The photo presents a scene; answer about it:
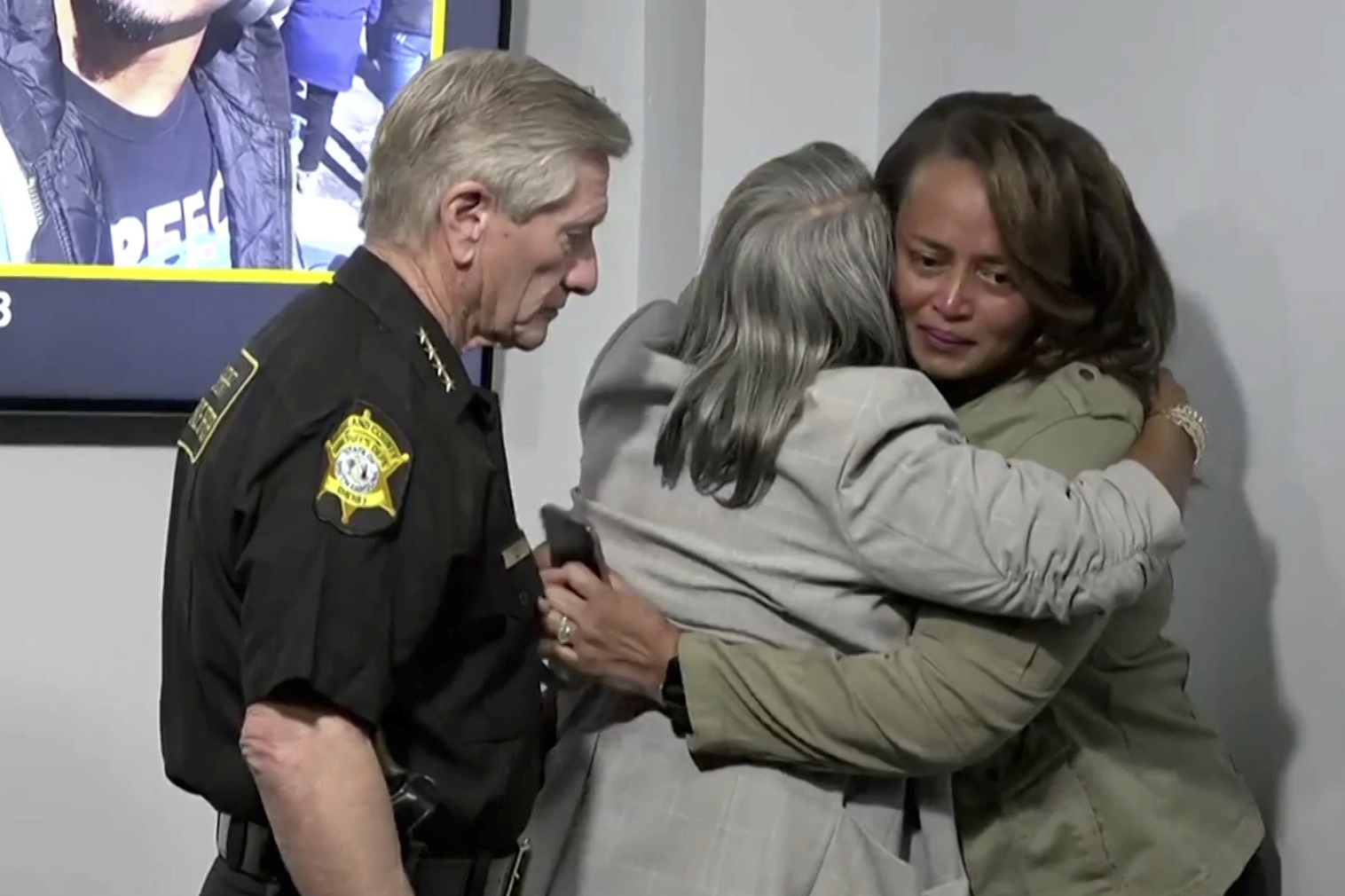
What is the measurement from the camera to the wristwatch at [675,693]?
1229mm

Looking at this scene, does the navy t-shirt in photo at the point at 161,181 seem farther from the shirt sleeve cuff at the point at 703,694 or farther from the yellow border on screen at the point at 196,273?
the shirt sleeve cuff at the point at 703,694

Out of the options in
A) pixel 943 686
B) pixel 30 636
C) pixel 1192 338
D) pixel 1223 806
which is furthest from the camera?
pixel 30 636

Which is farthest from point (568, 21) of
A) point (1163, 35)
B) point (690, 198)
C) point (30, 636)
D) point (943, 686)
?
point (943, 686)

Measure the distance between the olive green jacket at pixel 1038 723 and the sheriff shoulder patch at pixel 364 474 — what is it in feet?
1.13

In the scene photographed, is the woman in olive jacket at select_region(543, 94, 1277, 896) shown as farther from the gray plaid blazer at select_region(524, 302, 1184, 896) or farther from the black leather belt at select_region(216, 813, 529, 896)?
the black leather belt at select_region(216, 813, 529, 896)

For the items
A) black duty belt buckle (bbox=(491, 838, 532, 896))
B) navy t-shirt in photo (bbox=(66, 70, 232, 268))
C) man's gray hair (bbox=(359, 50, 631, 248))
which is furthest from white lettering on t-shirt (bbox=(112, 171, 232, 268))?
black duty belt buckle (bbox=(491, 838, 532, 896))

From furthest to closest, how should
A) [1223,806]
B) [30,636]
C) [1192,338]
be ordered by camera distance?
1. [30,636]
2. [1192,338]
3. [1223,806]

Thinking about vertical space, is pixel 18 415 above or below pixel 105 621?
above

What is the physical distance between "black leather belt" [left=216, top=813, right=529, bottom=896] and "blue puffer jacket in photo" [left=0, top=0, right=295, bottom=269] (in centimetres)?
94

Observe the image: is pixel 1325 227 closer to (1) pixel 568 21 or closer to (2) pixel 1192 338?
(2) pixel 1192 338

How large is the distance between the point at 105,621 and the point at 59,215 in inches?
20.3

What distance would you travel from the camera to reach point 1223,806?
1322 millimetres

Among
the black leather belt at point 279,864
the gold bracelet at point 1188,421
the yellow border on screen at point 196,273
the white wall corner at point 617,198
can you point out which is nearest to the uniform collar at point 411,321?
the black leather belt at point 279,864

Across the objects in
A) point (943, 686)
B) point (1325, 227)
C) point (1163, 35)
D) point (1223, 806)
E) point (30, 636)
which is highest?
point (1163, 35)
